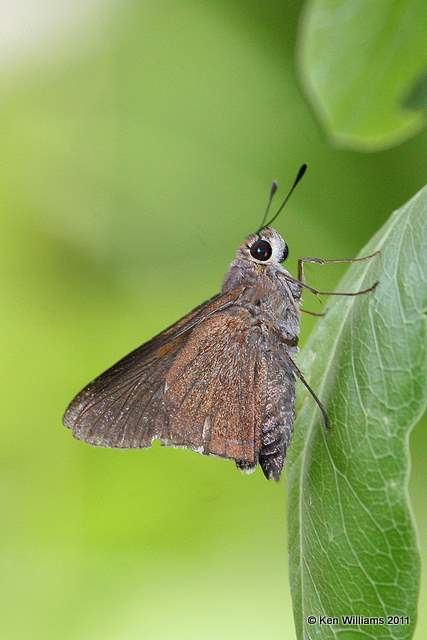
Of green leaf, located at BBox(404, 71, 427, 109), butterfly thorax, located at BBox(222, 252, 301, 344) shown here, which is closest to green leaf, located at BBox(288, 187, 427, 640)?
green leaf, located at BBox(404, 71, 427, 109)

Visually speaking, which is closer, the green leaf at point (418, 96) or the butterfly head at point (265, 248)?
the green leaf at point (418, 96)

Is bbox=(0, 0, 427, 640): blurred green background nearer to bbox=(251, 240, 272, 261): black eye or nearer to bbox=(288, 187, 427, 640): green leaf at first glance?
bbox=(251, 240, 272, 261): black eye

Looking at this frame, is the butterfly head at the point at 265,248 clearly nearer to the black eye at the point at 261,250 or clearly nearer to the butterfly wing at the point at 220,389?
the black eye at the point at 261,250

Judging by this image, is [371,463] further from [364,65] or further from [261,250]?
[261,250]

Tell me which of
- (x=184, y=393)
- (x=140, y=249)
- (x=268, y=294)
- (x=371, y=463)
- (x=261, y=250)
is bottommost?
(x=371, y=463)

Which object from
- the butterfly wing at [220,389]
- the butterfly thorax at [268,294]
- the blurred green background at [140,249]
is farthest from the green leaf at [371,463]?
the blurred green background at [140,249]

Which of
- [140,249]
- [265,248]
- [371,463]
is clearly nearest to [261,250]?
→ [265,248]
